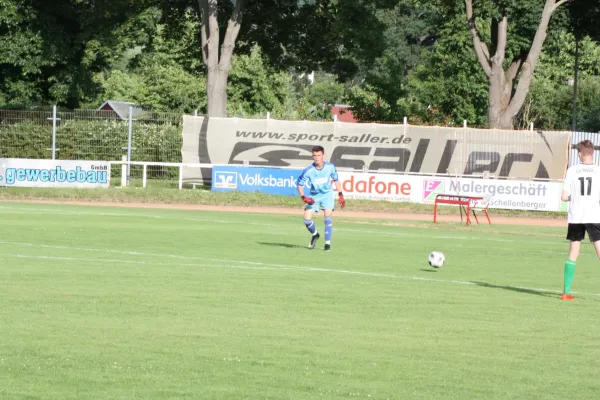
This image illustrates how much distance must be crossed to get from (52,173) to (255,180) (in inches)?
287

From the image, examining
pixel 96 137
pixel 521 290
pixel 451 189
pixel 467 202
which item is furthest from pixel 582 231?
pixel 96 137

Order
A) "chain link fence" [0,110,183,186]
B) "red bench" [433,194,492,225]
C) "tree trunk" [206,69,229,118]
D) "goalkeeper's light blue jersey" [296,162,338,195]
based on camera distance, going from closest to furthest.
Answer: "goalkeeper's light blue jersey" [296,162,338,195]
"red bench" [433,194,492,225]
"chain link fence" [0,110,183,186]
"tree trunk" [206,69,229,118]

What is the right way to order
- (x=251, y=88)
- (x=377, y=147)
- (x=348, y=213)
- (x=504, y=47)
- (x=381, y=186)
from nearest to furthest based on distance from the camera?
1. (x=348, y=213)
2. (x=381, y=186)
3. (x=377, y=147)
4. (x=504, y=47)
5. (x=251, y=88)

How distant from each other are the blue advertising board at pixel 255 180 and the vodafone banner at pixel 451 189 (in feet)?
6.29

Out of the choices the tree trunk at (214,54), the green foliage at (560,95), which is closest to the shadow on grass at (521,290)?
the tree trunk at (214,54)

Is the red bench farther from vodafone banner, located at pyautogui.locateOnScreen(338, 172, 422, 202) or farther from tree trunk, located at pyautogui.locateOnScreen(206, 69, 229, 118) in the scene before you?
tree trunk, located at pyautogui.locateOnScreen(206, 69, 229, 118)

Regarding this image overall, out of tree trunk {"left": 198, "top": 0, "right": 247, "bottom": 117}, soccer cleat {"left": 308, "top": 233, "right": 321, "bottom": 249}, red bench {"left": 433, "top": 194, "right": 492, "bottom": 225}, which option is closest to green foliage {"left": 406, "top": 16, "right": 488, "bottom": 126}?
tree trunk {"left": 198, "top": 0, "right": 247, "bottom": 117}

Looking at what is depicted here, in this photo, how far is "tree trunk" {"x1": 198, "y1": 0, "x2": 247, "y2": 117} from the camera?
152 feet

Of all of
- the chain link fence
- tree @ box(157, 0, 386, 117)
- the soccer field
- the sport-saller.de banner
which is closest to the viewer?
the soccer field

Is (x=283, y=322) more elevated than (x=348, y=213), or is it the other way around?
(x=283, y=322)

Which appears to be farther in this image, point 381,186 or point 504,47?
point 504,47

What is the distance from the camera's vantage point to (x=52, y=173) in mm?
39438

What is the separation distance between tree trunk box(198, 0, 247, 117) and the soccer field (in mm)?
23753

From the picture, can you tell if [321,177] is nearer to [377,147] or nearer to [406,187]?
[406,187]
